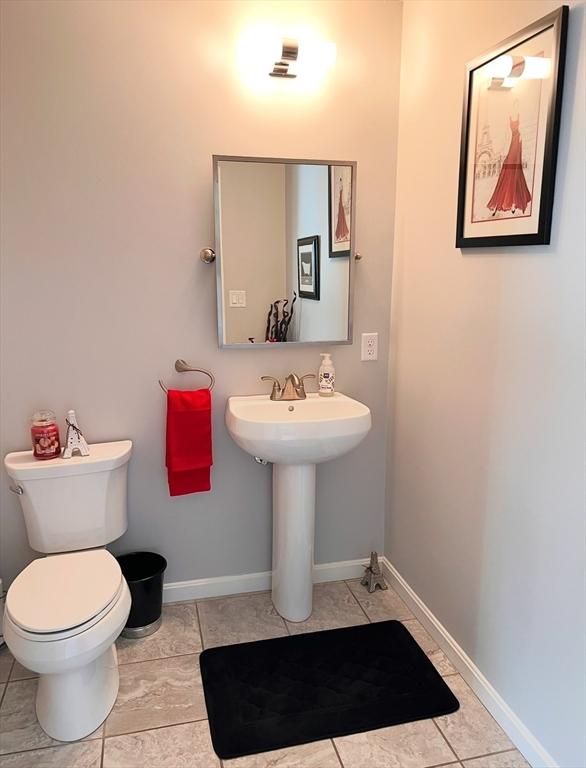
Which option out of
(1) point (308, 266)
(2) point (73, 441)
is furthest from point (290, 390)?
(2) point (73, 441)

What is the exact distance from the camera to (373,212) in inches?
86.9

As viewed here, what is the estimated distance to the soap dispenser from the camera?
7.22ft

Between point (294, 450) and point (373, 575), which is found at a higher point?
point (294, 450)

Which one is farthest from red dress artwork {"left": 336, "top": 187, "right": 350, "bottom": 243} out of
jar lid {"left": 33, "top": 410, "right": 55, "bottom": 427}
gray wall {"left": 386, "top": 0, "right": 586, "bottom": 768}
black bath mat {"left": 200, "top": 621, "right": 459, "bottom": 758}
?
black bath mat {"left": 200, "top": 621, "right": 459, "bottom": 758}

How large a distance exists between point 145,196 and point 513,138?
4.09 feet

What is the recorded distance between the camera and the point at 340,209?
2.14 m

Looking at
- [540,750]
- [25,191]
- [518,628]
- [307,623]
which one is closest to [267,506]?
[307,623]

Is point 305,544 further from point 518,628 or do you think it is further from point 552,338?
point 552,338

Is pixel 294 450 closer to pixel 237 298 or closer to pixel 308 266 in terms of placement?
pixel 237 298

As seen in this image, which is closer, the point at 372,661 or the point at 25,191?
the point at 25,191

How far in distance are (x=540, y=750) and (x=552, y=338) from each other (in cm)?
117

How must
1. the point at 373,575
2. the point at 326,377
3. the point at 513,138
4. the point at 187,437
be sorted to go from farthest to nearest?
1. the point at 373,575
2. the point at 326,377
3. the point at 187,437
4. the point at 513,138

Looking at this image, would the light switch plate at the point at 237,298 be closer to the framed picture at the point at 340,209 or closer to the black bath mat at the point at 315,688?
the framed picture at the point at 340,209

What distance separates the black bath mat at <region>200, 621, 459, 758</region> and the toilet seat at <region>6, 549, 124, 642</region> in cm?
53
